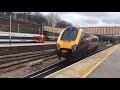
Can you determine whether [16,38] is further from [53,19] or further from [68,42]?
[53,19]

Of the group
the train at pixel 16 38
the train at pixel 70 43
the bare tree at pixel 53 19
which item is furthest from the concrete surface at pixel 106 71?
the bare tree at pixel 53 19

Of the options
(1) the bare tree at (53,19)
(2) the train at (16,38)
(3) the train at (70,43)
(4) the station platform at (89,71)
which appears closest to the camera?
(4) the station platform at (89,71)

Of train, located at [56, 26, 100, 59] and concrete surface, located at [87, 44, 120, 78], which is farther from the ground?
train, located at [56, 26, 100, 59]

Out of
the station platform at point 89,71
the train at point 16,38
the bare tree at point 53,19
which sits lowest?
the station platform at point 89,71

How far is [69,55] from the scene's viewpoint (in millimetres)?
19484

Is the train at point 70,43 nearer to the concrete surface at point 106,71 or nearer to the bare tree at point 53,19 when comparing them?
the concrete surface at point 106,71

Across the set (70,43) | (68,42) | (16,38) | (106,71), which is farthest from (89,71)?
(16,38)

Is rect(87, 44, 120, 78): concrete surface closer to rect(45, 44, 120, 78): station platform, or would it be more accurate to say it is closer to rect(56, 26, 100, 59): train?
rect(45, 44, 120, 78): station platform

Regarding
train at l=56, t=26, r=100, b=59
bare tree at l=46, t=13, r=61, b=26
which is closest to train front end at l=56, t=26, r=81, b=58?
train at l=56, t=26, r=100, b=59

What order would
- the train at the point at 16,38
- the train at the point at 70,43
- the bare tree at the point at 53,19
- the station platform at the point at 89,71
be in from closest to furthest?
the station platform at the point at 89,71, the train at the point at 70,43, the train at the point at 16,38, the bare tree at the point at 53,19

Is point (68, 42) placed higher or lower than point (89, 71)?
higher
